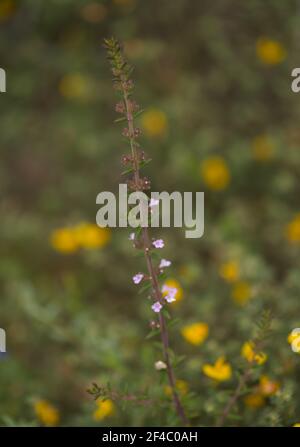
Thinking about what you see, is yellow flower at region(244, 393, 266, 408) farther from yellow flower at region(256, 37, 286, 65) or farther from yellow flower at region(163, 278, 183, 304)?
yellow flower at region(256, 37, 286, 65)

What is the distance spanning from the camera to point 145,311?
108 inches

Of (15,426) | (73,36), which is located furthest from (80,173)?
(15,426)

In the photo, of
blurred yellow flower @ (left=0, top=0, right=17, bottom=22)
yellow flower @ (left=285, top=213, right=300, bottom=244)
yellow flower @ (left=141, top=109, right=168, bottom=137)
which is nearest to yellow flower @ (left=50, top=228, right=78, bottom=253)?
yellow flower @ (left=141, top=109, right=168, bottom=137)

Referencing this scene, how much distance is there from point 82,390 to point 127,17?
7.94ft

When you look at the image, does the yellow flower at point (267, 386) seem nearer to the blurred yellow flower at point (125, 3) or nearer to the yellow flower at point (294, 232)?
the yellow flower at point (294, 232)

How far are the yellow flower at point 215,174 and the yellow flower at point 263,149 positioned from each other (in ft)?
0.62

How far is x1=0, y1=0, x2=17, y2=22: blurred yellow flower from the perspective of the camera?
399cm

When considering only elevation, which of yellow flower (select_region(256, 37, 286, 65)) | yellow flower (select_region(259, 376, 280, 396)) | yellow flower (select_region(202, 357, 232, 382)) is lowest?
yellow flower (select_region(259, 376, 280, 396))

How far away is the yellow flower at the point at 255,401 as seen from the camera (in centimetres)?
212

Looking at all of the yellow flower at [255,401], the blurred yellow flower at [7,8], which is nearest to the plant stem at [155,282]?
the yellow flower at [255,401]

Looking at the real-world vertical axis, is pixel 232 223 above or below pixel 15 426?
above

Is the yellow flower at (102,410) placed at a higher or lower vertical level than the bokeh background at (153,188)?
lower

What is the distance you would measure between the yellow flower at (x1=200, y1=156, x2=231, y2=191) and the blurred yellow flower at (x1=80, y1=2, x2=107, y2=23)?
1.14 meters
